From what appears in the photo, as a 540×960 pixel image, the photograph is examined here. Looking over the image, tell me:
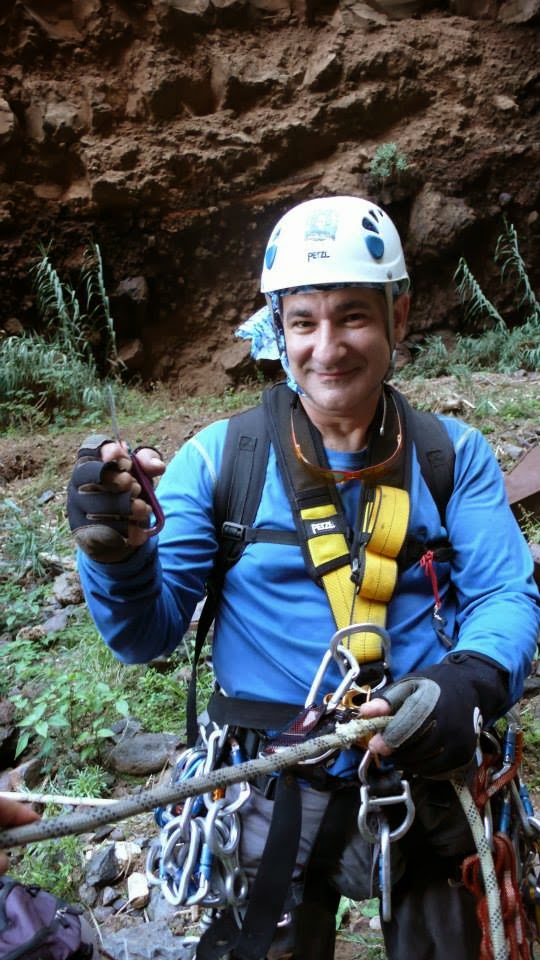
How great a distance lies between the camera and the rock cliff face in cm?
694

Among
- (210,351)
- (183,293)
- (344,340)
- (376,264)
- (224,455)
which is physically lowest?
(210,351)

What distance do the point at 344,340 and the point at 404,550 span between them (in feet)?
1.69

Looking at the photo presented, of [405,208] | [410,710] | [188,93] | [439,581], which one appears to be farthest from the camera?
[405,208]

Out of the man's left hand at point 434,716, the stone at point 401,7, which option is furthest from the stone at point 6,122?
the man's left hand at point 434,716

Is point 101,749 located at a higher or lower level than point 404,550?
lower

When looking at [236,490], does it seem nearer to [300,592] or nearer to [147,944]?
[300,592]

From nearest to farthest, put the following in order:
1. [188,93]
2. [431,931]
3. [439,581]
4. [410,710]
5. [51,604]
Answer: [410,710], [431,931], [439,581], [51,604], [188,93]

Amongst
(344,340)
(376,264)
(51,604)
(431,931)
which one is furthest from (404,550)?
(51,604)

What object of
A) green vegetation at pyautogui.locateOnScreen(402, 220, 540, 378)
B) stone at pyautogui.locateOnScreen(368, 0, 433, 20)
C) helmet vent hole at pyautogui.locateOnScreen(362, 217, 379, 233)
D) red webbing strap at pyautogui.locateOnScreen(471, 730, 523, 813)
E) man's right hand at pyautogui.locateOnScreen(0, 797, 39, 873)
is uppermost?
stone at pyautogui.locateOnScreen(368, 0, 433, 20)

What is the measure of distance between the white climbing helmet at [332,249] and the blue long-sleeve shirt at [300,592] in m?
0.42

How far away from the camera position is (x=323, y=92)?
7340 mm

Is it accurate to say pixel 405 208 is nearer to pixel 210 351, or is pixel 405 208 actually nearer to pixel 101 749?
pixel 210 351

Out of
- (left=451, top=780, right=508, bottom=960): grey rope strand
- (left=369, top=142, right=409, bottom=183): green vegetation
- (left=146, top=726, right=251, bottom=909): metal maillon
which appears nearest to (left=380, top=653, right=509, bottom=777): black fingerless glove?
(left=451, top=780, right=508, bottom=960): grey rope strand

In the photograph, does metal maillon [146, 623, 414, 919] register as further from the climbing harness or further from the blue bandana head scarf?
the blue bandana head scarf
